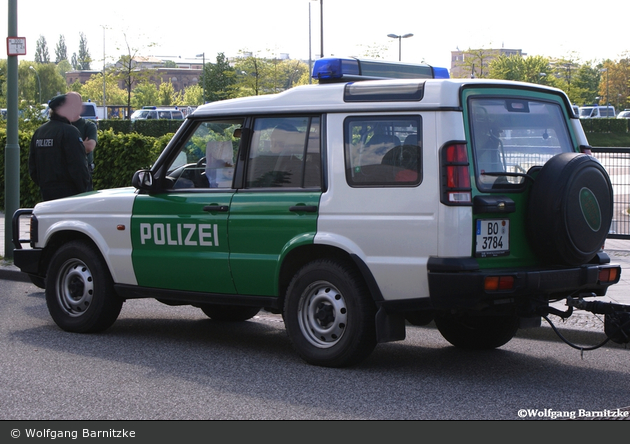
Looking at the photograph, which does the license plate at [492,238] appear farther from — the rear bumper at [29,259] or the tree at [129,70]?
the tree at [129,70]

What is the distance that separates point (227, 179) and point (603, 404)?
3.14m

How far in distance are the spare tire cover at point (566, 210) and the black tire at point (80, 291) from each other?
3.60 meters

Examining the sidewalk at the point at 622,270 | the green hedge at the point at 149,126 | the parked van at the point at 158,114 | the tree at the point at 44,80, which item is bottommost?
the sidewalk at the point at 622,270

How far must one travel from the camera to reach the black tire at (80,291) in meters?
7.41

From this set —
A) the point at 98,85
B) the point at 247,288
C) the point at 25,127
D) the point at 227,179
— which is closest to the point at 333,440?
the point at 247,288

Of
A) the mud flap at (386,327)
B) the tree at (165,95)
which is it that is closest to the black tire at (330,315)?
the mud flap at (386,327)

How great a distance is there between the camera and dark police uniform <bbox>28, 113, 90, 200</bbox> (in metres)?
9.41

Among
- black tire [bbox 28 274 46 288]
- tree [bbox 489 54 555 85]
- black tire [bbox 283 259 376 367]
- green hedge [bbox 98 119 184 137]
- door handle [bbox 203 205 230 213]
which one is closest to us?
black tire [bbox 283 259 376 367]

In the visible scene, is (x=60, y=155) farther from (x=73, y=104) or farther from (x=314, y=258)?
(x=314, y=258)

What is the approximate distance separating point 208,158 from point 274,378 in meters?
1.95

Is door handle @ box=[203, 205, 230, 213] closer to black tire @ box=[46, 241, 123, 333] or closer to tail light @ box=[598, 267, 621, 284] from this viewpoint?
black tire @ box=[46, 241, 123, 333]

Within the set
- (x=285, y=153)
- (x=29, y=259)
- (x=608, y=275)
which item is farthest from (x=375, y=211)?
(x=29, y=259)

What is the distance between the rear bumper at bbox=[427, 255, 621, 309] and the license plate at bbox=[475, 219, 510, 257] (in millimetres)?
114

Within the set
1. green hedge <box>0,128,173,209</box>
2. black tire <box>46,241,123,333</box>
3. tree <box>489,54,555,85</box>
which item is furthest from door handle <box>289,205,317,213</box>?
tree <box>489,54,555,85</box>
